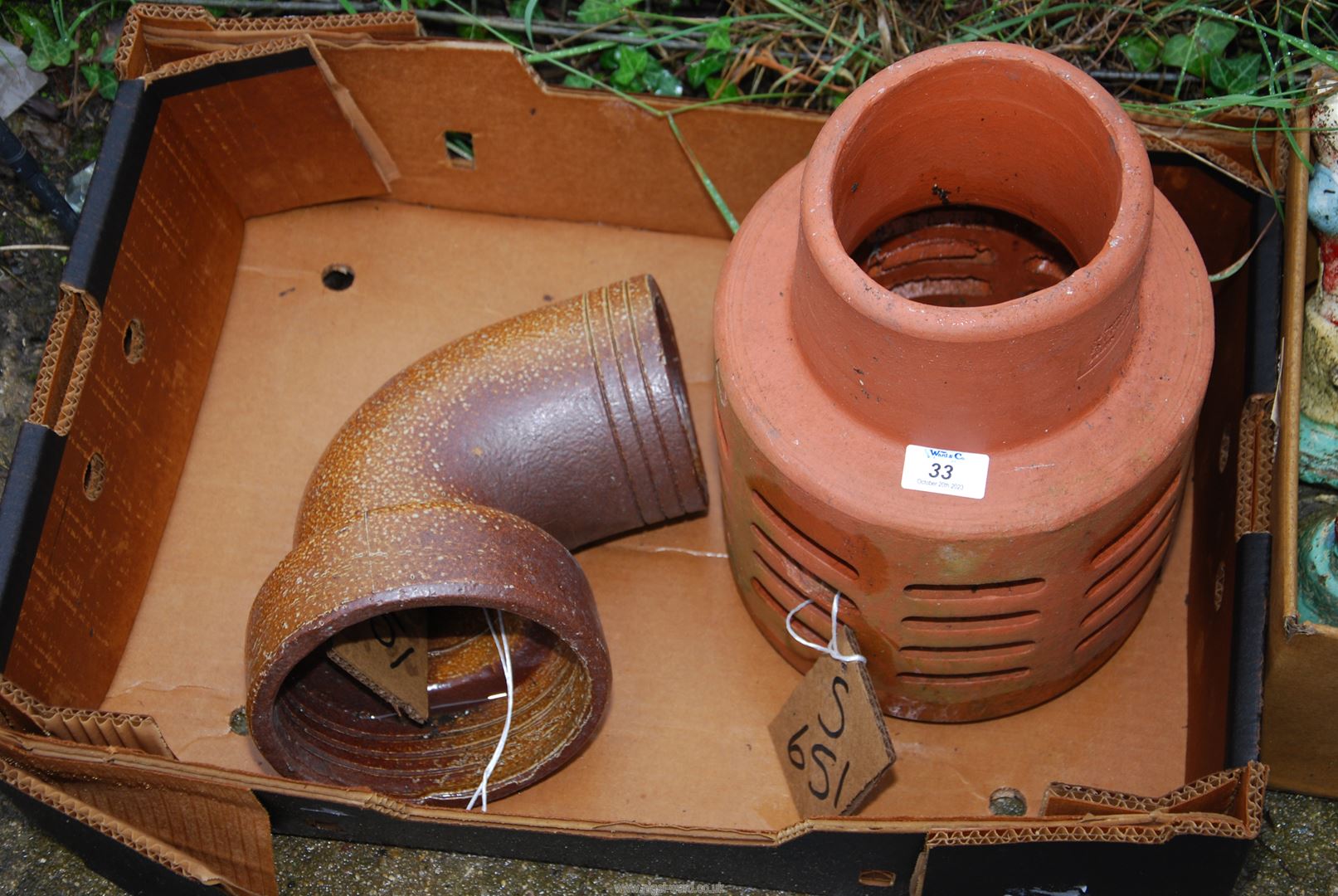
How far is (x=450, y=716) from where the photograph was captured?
1706 millimetres

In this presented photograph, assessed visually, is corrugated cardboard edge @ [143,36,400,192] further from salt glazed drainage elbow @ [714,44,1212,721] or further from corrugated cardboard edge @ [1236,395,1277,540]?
corrugated cardboard edge @ [1236,395,1277,540]

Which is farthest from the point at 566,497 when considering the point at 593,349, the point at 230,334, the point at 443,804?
the point at 230,334

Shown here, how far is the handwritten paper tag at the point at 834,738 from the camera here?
57.2 inches

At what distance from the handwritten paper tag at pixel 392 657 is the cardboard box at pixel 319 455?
15 centimetres

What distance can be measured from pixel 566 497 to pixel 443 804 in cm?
37

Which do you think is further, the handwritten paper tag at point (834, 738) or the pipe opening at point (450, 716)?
the pipe opening at point (450, 716)

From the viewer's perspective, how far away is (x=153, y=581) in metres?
1.84

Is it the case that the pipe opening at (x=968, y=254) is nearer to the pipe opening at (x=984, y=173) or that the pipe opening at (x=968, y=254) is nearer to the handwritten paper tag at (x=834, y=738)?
the pipe opening at (x=984, y=173)

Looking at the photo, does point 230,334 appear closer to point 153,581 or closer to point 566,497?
point 153,581

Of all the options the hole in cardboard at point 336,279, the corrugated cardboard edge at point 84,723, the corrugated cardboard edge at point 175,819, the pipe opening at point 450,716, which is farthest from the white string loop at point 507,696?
the hole in cardboard at point 336,279

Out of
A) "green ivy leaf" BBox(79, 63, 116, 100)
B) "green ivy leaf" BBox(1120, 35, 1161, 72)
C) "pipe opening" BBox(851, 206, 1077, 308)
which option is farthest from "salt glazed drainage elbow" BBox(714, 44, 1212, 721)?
"green ivy leaf" BBox(79, 63, 116, 100)

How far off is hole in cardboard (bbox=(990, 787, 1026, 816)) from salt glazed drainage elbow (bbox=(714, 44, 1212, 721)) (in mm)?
152

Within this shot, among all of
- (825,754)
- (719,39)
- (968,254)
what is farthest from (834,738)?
(719,39)

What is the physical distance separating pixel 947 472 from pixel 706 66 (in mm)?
814
